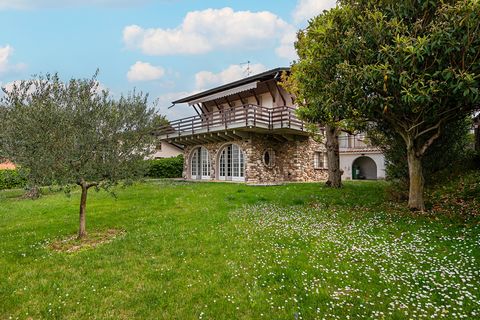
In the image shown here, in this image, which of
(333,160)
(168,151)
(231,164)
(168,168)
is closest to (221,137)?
(231,164)

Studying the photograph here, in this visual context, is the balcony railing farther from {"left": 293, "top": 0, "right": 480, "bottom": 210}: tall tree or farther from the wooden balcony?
{"left": 293, "top": 0, "right": 480, "bottom": 210}: tall tree

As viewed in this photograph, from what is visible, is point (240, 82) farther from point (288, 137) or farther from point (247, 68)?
point (247, 68)

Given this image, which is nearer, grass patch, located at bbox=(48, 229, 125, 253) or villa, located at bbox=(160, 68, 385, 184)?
grass patch, located at bbox=(48, 229, 125, 253)

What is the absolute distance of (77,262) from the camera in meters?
6.18

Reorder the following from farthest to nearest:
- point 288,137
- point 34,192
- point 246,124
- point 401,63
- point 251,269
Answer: point 288,137 < point 246,124 < point 34,192 < point 401,63 < point 251,269

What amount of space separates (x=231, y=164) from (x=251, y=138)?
331 centimetres

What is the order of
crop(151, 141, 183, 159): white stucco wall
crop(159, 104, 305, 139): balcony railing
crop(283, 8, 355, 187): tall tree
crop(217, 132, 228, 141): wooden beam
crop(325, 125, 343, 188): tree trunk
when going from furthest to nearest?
crop(151, 141, 183, 159): white stucco wall
crop(217, 132, 228, 141): wooden beam
crop(159, 104, 305, 139): balcony railing
crop(325, 125, 343, 188): tree trunk
crop(283, 8, 355, 187): tall tree

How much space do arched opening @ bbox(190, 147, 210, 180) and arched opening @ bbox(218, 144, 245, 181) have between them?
2.00 m

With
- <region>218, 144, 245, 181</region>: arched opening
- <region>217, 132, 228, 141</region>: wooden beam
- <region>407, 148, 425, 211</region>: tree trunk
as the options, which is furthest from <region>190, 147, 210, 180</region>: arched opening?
<region>407, 148, 425, 211</region>: tree trunk

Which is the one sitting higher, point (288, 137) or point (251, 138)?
point (288, 137)

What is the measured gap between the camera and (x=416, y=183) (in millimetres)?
9508

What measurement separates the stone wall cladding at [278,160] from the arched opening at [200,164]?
0.92m

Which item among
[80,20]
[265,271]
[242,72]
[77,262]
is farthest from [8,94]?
[242,72]

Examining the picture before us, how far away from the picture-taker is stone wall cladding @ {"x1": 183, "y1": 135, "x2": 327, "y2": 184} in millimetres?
22359
